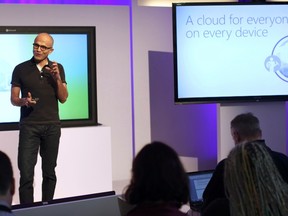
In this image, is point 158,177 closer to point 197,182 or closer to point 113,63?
point 197,182

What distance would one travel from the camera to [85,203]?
1620mm

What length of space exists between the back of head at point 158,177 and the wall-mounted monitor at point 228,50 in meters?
3.53

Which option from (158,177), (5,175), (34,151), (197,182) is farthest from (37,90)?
(158,177)

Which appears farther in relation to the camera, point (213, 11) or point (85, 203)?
point (213, 11)

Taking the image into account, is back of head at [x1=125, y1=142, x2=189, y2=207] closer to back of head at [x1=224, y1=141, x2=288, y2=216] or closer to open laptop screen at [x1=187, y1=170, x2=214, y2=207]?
back of head at [x1=224, y1=141, x2=288, y2=216]

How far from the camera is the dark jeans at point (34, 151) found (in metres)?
4.14

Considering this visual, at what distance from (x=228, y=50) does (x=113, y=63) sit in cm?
126

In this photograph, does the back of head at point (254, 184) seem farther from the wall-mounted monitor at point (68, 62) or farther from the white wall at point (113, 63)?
the white wall at point (113, 63)

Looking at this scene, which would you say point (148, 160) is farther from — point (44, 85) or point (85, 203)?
point (44, 85)

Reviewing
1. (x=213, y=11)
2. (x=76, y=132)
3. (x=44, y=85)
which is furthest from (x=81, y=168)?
(x=213, y=11)

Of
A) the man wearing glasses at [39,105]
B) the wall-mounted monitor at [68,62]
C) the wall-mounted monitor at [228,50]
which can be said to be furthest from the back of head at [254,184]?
the wall-mounted monitor at [68,62]

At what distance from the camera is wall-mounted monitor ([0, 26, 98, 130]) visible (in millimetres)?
4988

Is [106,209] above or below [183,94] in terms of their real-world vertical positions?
below

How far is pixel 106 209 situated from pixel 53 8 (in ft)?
13.1
